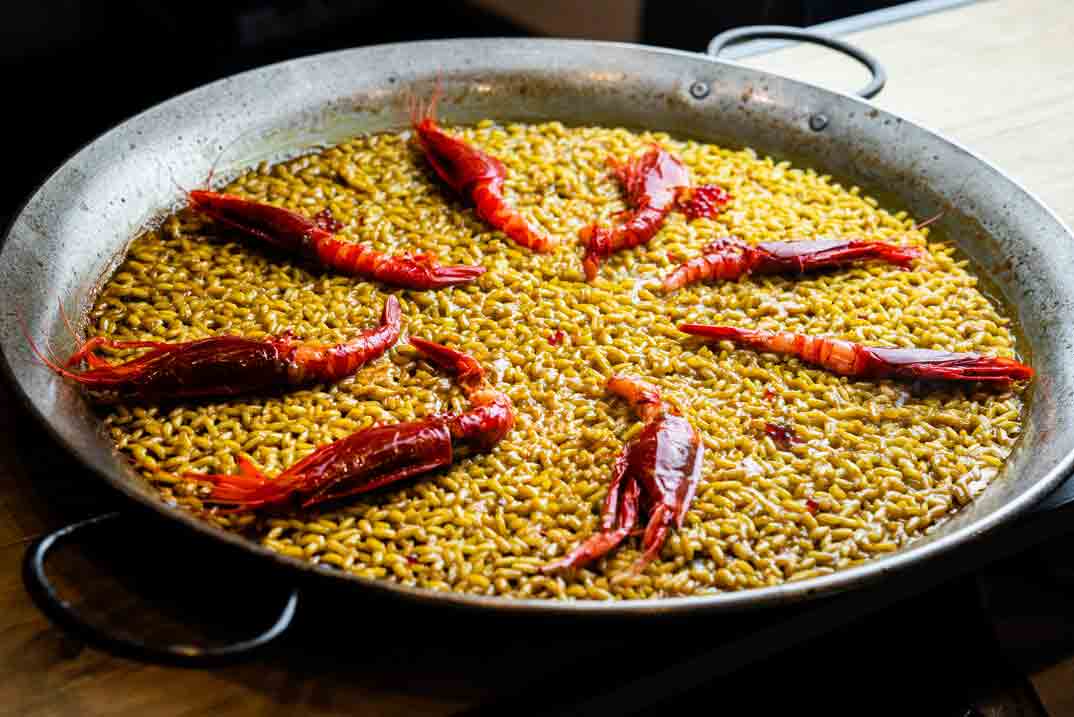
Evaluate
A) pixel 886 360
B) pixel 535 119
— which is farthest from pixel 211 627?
pixel 535 119

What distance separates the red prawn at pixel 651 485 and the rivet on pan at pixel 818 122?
1.52 meters

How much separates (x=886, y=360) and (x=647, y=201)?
0.92 metres

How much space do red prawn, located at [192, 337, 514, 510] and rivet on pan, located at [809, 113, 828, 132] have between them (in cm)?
175

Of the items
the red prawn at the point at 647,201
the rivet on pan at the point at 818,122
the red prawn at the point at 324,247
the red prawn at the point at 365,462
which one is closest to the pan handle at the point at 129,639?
the red prawn at the point at 365,462

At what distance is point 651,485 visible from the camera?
2275 millimetres

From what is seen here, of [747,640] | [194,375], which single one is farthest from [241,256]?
[747,640]

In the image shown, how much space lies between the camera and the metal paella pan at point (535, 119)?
2.11 meters

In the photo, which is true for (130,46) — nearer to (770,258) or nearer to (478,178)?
(478,178)

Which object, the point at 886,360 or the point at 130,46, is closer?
the point at 886,360

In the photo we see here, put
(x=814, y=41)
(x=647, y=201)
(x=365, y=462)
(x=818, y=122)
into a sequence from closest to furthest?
1. (x=365, y=462)
2. (x=647, y=201)
3. (x=818, y=122)
4. (x=814, y=41)

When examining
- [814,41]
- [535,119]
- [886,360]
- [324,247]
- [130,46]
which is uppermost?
[814,41]

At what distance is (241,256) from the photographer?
9.96 feet

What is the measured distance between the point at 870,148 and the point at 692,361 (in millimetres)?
1239

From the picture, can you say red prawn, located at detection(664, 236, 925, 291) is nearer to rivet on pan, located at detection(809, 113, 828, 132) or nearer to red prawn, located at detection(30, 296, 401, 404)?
rivet on pan, located at detection(809, 113, 828, 132)
